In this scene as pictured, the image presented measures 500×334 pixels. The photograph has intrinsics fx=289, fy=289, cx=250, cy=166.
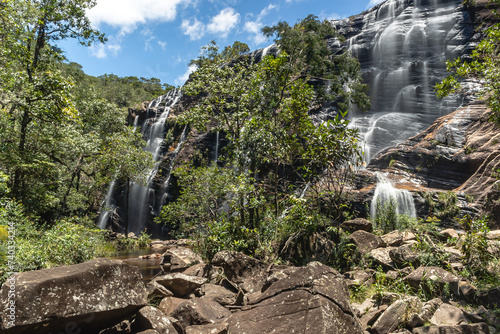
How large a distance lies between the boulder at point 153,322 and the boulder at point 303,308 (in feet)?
2.99

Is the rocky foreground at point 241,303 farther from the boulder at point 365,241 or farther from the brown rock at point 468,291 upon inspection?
the boulder at point 365,241

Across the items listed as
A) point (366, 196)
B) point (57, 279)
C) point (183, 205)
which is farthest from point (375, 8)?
point (57, 279)

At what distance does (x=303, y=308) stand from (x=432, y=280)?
3.29 metres

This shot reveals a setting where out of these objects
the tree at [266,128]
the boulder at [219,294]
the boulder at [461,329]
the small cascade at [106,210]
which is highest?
the tree at [266,128]

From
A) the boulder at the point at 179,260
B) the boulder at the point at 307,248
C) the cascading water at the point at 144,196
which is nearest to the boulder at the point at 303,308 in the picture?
the boulder at the point at 307,248

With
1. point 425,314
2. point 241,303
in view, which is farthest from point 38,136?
point 425,314

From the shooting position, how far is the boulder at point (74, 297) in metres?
3.27

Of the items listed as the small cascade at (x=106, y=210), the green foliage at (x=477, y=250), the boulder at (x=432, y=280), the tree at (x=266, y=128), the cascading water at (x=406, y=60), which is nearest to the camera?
the boulder at (x=432, y=280)

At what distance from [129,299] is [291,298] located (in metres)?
2.36

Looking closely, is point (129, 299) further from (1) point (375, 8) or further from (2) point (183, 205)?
(1) point (375, 8)

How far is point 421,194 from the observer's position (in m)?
15.7

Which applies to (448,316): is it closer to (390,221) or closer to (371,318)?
(371,318)

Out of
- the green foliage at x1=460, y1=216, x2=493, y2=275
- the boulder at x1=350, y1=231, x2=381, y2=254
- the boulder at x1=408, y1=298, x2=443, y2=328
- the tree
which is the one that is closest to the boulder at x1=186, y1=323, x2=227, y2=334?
the boulder at x1=408, y1=298, x2=443, y2=328

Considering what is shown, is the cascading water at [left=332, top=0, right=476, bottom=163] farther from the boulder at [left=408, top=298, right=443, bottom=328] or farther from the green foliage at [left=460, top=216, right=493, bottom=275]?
the boulder at [left=408, top=298, right=443, bottom=328]
